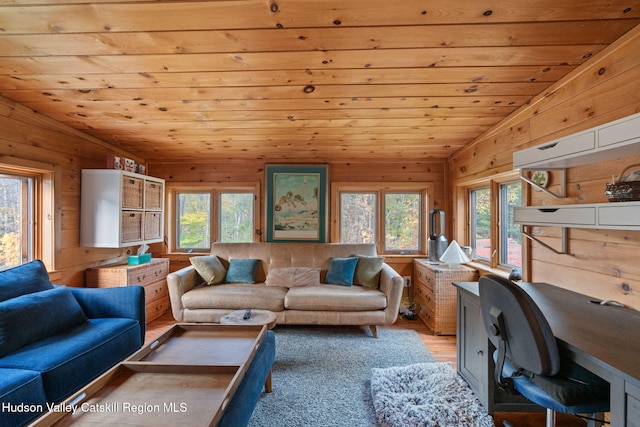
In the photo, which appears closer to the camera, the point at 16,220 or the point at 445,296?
the point at 16,220

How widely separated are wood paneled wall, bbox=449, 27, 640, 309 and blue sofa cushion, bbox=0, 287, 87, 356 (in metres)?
3.49

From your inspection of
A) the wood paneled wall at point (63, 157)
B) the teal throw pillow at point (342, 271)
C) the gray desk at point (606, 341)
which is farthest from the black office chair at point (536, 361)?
the wood paneled wall at point (63, 157)

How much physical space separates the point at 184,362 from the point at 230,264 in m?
1.97

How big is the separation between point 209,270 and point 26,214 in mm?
1738

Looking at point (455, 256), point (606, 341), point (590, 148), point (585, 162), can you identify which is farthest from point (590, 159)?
point (455, 256)

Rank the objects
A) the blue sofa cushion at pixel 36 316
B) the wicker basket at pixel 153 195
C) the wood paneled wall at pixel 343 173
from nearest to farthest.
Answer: the blue sofa cushion at pixel 36 316, the wicker basket at pixel 153 195, the wood paneled wall at pixel 343 173

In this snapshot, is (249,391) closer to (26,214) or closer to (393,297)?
(393,297)

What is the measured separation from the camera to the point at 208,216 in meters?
4.21

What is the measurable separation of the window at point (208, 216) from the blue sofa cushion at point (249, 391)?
2.38 metres

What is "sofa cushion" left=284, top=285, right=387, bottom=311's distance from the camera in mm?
2994

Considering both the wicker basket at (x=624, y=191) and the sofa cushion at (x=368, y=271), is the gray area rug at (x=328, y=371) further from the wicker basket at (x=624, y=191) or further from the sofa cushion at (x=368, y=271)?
the wicker basket at (x=624, y=191)

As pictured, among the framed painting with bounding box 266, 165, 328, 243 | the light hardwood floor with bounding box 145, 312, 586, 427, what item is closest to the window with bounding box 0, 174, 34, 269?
the light hardwood floor with bounding box 145, 312, 586, 427

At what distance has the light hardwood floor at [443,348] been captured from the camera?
5.95 ft

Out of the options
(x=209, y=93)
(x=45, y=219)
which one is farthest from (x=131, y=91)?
(x=45, y=219)
